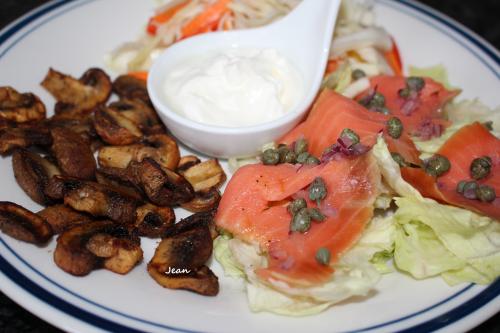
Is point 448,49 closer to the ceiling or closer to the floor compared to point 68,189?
closer to the floor

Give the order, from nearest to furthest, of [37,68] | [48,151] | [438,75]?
[48,151]
[37,68]
[438,75]

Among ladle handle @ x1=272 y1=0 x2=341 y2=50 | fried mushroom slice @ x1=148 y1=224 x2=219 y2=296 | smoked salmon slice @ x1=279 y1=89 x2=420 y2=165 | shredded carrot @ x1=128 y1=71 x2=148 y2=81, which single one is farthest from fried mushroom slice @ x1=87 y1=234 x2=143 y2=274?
ladle handle @ x1=272 y1=0 x2=341 y2=50

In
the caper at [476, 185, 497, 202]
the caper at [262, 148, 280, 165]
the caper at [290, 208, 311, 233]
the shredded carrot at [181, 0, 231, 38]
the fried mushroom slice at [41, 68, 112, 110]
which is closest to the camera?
the caper at [290, 208, 311, 233]

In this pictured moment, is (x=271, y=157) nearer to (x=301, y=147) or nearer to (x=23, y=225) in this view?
(x=301, y=147)

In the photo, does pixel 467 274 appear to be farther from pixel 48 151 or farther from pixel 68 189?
pixel 48 151

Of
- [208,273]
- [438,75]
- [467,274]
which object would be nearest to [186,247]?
[208,273]

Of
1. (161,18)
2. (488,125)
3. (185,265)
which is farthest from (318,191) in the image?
(161,18)

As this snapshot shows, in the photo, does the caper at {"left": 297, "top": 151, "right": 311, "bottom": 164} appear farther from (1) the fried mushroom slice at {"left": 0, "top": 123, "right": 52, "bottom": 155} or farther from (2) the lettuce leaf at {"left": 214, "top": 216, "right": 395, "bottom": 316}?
(1) the fried mushroom slice at {"left": 0, "top": 123, "right": 52, "bottom": 155}
